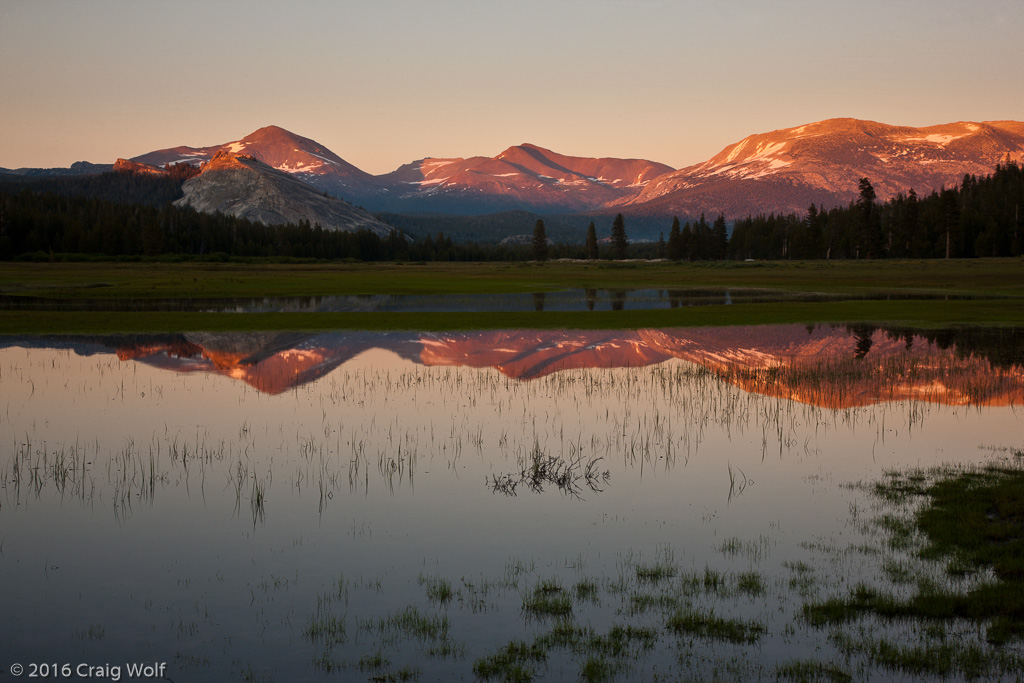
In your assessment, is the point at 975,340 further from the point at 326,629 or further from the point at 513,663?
the point at 326,629

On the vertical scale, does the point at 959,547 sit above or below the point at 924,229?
below

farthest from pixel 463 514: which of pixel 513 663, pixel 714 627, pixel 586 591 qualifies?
pixel 714 627

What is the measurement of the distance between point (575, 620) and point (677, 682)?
1686 millimetres

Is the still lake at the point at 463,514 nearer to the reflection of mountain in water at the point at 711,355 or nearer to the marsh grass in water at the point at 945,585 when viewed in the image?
the marsh grass in water at the point at 945,585

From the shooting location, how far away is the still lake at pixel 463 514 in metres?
9.34

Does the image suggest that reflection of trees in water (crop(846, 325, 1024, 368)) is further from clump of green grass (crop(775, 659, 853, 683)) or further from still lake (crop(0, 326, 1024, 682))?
clump of green grass (crop(775, 659, 853, 683))

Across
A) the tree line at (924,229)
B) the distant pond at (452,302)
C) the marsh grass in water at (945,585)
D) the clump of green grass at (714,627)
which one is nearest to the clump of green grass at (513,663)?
the clump of green grass at (714,627)

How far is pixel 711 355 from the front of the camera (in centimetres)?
3647

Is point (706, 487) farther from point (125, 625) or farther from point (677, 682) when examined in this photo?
point (125, 625)

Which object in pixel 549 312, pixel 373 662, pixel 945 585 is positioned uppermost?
pixel 549 312

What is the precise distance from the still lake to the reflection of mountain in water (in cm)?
39

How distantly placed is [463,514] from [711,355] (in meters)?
24.5

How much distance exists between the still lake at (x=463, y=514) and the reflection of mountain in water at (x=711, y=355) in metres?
0.39

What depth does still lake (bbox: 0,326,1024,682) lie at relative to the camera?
30.6ft
